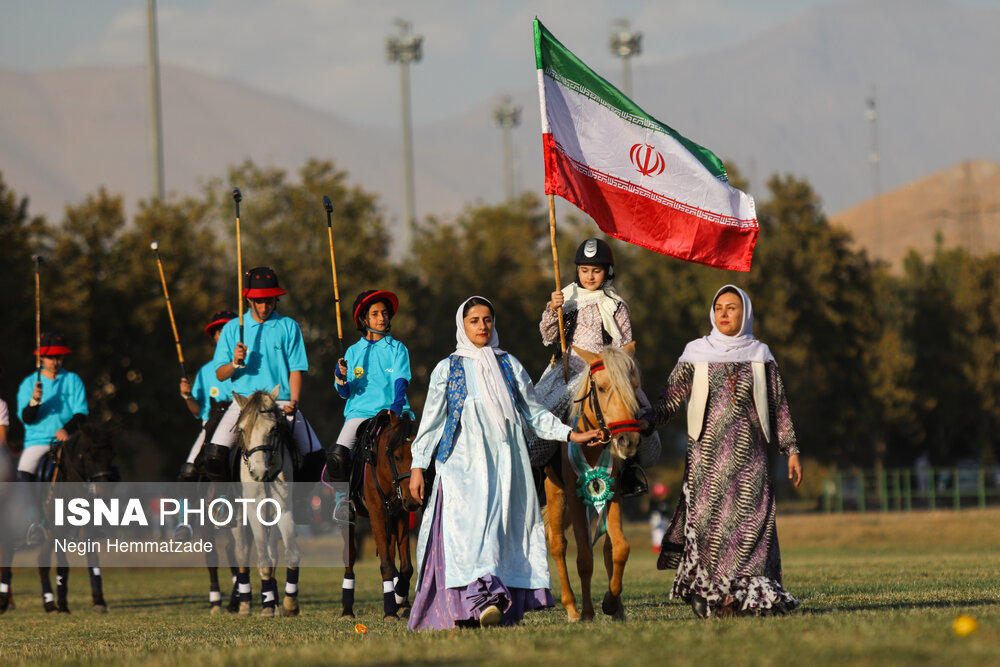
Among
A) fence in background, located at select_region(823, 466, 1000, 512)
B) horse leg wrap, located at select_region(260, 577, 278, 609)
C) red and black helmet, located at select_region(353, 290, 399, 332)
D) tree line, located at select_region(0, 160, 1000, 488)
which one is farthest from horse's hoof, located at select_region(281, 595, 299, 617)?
fence in background, located at select_region(823, 466, 1000, 512)

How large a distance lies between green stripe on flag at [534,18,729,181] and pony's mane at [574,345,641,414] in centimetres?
256

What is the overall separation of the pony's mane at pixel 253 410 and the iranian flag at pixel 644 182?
12.5ft

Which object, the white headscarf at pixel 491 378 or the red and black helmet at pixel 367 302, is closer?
the white headscarf at pixel 491 378

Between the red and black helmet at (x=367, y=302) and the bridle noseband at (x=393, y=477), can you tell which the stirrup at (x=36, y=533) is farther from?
the bridle noseband at (x=393, y=477)

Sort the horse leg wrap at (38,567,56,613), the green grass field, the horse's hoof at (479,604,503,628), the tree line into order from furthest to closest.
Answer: the tree line < the horse leg wrap at (38,567,56,613) < the horse's hoof at (479,604,503,628) < the green grass field

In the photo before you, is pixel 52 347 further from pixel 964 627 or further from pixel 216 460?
pixel 964 627

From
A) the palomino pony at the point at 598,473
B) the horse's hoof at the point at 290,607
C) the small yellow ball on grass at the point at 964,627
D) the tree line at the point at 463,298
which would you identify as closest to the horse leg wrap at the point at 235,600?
the horse's hoof at the point at 290,607

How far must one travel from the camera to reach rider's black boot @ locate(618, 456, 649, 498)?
1164 cm

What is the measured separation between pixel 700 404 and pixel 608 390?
69cm

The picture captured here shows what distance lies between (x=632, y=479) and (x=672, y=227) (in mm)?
2638

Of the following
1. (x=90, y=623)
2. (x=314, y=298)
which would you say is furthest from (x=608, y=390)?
(x=314, y=298)

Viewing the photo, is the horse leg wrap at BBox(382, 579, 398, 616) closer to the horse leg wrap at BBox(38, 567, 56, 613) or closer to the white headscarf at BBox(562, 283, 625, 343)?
the white headscarf at BBox(562, 283, 625, 343)

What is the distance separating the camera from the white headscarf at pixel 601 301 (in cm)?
1259

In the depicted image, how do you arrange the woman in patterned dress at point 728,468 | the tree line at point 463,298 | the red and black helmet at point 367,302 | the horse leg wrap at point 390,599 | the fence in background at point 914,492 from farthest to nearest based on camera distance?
1. the fence in background at point 914,492
2. the tree line at point 463,298
3. the red and black helmet at point 367,302
4. the horse leg wrap at point 390,599
5. the woman in patterned dress at point 728,468
